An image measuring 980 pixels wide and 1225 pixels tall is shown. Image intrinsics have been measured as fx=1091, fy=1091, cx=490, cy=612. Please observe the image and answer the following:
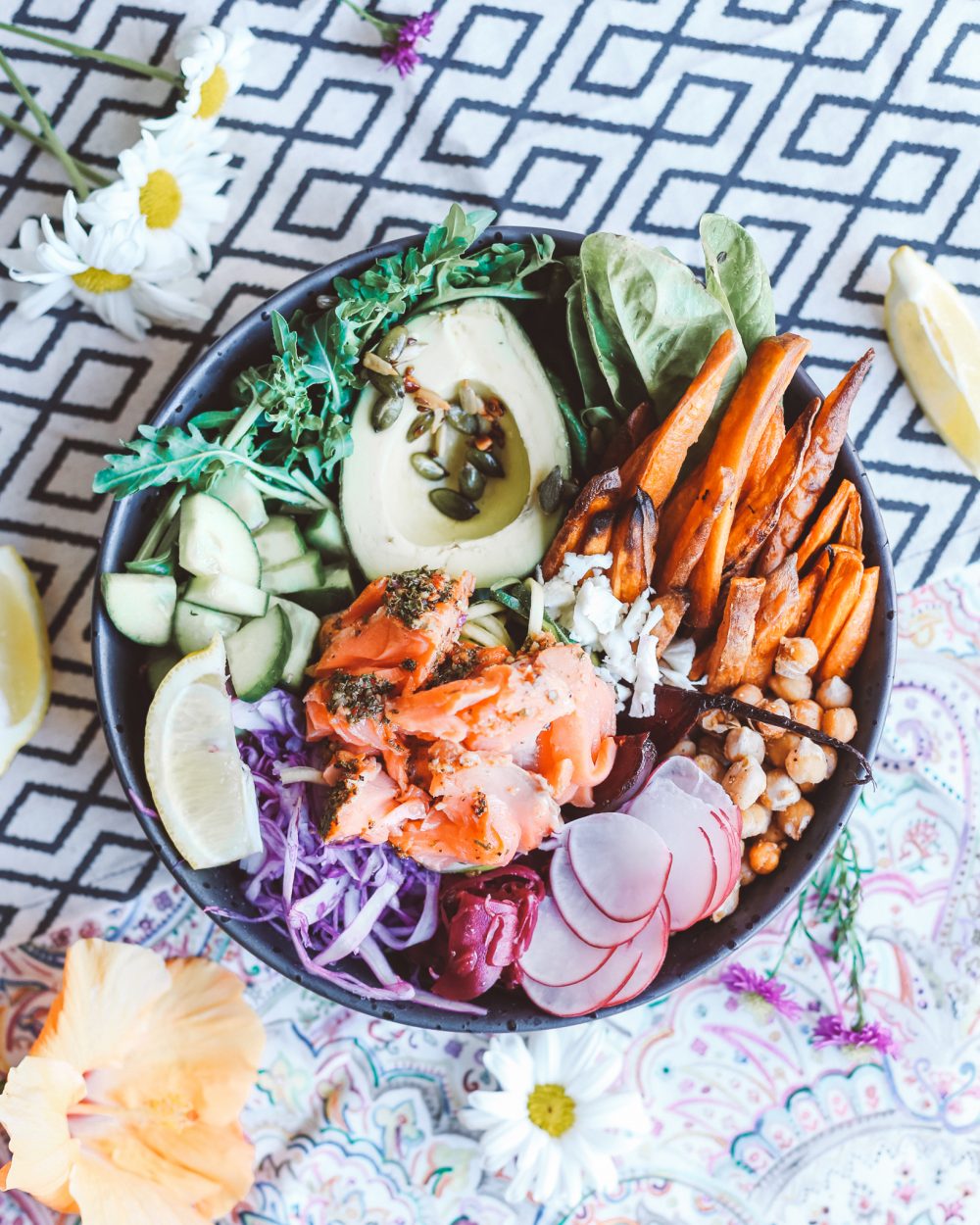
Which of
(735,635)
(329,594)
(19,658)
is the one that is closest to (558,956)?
(735,635)

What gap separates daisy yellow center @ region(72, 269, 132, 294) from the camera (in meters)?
2.17

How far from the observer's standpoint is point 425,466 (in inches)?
82.2

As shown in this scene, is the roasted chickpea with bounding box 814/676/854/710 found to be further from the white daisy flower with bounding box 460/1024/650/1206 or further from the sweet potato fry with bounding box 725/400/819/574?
the white daisy flower with bounding box 460/1024/650/1206

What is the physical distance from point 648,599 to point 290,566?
2.18 feet

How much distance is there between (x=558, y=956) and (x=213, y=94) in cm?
178

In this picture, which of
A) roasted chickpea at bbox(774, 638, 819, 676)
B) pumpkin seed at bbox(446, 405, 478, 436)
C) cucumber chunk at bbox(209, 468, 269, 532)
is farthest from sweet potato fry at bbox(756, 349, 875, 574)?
cucumber chunk at bbox(209, 468, 269, 532)

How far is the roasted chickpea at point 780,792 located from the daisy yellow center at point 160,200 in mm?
1596

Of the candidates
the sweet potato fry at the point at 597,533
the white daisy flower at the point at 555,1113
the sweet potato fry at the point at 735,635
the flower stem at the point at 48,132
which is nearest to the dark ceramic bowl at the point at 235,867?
the sweet potato fry at the point at 735,635

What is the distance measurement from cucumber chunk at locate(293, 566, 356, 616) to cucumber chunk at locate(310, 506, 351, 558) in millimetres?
41

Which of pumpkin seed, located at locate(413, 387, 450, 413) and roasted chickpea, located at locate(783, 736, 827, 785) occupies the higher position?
pumpkin seed, located at locate(413, 387, 450, 413)

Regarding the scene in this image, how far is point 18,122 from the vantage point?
2.27 meters

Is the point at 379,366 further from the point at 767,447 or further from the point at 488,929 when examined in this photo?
the point at 488,929

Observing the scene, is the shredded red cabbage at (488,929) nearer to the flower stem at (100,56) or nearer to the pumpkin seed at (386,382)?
the pumpkin seed at (386,382)

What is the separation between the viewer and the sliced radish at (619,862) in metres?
1.88
